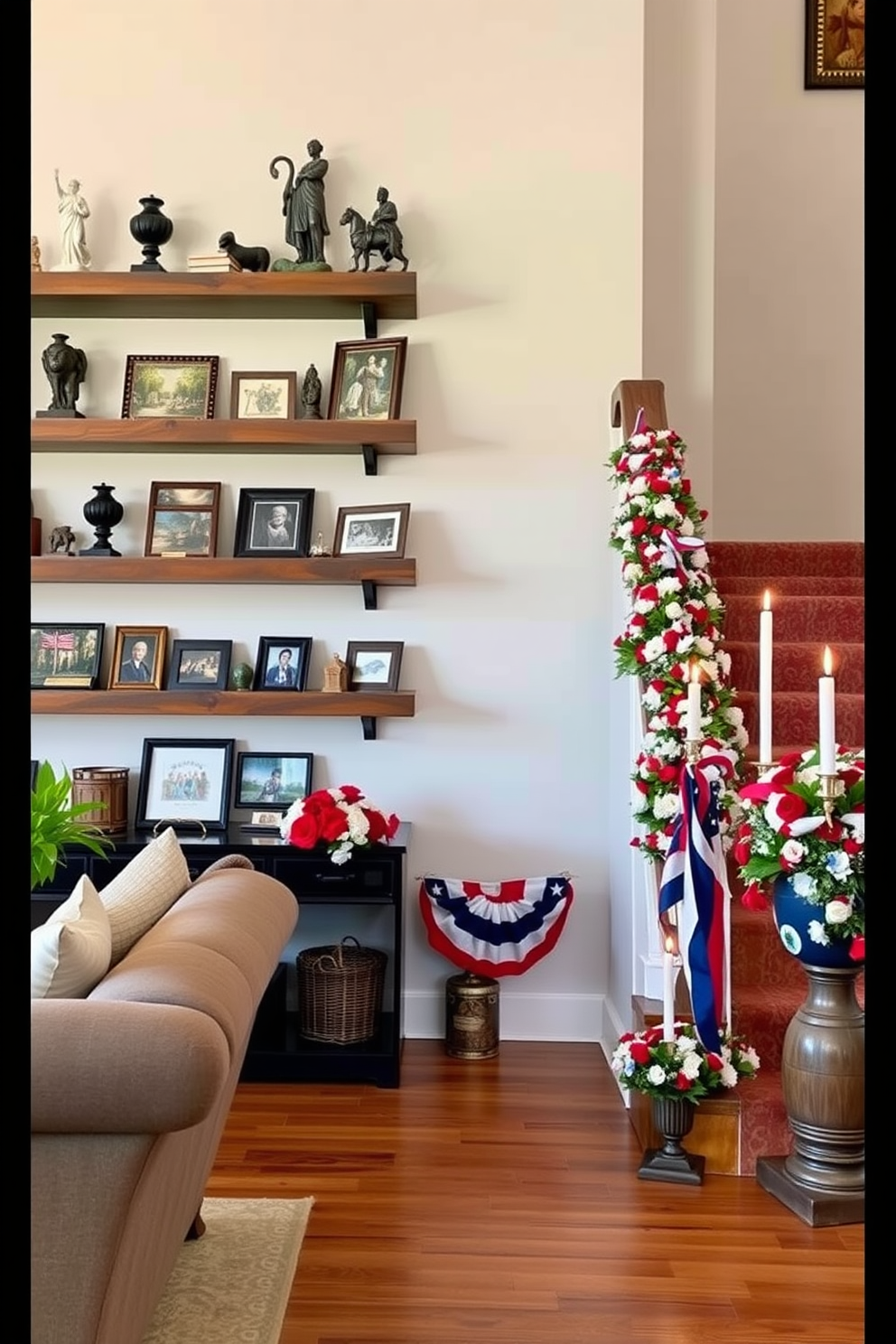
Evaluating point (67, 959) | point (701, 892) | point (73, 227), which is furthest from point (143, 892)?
point (73, 227)

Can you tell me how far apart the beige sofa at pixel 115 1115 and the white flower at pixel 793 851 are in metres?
1.43

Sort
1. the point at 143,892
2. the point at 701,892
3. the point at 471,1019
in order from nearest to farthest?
the point at 143,892 < the point at 701,892 < the point at 471,1019

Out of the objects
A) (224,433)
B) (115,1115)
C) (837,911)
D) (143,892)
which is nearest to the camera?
(115,1115)

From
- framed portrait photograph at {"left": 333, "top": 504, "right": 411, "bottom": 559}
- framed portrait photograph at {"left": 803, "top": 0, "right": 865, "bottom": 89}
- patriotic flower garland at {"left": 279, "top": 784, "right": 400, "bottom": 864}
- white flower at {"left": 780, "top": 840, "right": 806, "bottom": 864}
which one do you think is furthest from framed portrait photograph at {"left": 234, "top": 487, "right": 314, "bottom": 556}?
framed portrait photograph at {"left": 803, "top": 0, "right": 865, "bottom": 89}

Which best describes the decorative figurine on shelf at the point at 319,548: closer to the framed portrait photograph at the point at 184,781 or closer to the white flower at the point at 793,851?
the framed portrait photograph at the point at 184,781

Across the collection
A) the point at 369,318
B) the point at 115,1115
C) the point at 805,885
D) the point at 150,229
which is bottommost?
the point at 115,1115

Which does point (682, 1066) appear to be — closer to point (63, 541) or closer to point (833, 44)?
point (63, 541)

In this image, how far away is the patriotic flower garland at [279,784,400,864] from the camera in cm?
413

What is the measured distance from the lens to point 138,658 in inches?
185

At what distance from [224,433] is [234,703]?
960mm

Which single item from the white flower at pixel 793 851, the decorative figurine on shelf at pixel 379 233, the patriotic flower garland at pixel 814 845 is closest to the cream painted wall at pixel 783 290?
the decorative figurine on shelf at pixel 379 233

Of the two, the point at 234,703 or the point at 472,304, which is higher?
the point at 472,304

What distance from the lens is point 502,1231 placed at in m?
3.04

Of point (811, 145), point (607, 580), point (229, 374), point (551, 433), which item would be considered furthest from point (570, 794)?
point (811, 145)
